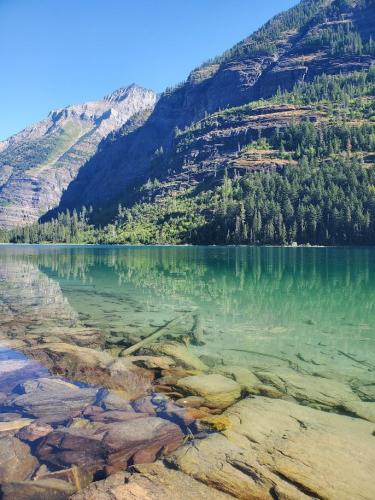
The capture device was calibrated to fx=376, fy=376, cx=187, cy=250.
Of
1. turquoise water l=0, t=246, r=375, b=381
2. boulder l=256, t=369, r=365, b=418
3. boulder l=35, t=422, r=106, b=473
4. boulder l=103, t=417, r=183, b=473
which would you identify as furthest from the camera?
turquoise water l=0, t=246, r=375, b=381

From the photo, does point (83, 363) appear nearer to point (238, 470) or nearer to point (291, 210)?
point (238, 470)

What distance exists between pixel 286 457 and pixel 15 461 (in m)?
6.89

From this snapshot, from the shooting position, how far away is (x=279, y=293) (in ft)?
138

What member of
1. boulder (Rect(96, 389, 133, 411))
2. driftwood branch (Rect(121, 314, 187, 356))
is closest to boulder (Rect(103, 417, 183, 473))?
boulder (Rect(96, 389, 133, 411))

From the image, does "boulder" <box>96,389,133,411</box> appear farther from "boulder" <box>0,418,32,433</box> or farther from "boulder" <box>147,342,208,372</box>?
"boulder" <box>147,342,208,372</box>

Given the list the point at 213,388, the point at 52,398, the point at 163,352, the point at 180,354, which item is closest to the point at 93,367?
the point at 52,398

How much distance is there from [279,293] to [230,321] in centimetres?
1534

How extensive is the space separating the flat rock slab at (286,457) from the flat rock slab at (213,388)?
98cm

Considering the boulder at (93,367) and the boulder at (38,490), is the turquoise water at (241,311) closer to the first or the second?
the boulder at (93,367)

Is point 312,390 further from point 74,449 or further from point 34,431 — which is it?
point 34,431

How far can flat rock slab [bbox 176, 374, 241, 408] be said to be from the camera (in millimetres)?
13409

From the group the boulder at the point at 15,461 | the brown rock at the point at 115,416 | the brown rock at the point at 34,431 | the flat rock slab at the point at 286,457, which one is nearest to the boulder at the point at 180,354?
the flat rock slab at the point at 286,457

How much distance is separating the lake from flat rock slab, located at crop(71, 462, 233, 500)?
69 cm

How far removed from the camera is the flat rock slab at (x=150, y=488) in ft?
26.6
